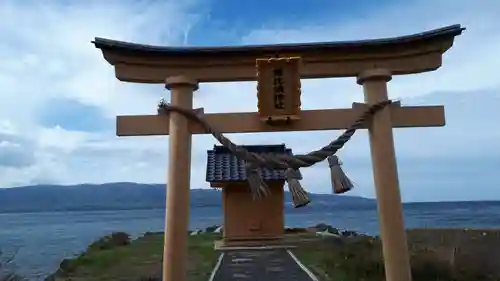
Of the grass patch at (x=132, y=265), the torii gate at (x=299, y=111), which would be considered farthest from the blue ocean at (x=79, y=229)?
the torii gate at (x=299, y=111)

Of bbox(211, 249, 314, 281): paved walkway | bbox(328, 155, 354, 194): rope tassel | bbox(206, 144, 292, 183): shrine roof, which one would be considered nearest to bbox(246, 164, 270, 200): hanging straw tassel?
bbox(328, 155, 354, 194): rope tassel

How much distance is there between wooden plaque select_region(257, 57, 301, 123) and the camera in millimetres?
5512

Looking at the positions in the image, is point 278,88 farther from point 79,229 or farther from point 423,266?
point 79,229

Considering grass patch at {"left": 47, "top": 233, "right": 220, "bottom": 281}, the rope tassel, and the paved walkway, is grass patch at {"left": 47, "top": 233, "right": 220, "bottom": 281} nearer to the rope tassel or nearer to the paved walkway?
the paved walkway

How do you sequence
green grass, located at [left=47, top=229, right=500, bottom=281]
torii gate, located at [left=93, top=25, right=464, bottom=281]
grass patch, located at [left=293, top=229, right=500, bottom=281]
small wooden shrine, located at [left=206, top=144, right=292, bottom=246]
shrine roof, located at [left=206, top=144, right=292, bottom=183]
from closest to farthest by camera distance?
torii gate, located at [left=93, top=25, right=464, bottom=281], grass patch, located at [left=293, top=229, right=500, bottom=281], green grass, located at [left=47, top=229, right=500, bottom=281], shrine roof, located at [left=206, top=144, right=292, bottom=183], small wooden shrine, located at [left=206, top=144, right=292, bottom=246]

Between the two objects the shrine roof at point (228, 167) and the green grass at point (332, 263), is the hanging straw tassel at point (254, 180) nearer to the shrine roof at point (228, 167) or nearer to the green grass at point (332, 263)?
the green grass at point (332, 263)

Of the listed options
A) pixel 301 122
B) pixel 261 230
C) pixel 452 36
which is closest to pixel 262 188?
pixel 301 122

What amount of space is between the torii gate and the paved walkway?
5.16 m

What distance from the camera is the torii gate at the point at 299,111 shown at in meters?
5.45

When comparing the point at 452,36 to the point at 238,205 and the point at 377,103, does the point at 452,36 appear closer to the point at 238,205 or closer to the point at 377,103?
the point at 377,103

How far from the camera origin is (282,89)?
18.2ft

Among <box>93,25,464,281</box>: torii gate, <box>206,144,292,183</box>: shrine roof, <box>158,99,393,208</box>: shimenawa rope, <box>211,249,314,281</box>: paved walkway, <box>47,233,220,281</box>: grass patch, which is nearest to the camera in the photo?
<box>158,99,393,208</box>: shimenawa rope

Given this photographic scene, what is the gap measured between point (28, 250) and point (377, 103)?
2272cm

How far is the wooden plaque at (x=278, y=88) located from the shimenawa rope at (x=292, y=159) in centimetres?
50
